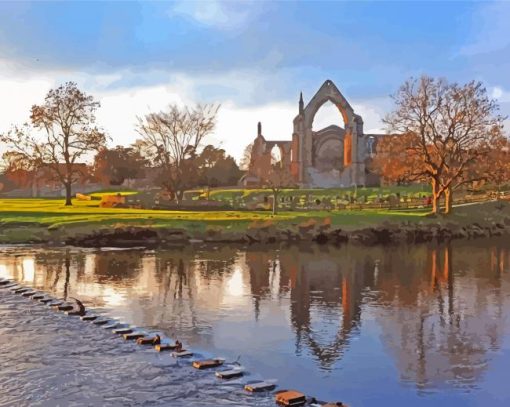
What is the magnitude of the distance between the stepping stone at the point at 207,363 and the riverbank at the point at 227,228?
29.7 metres

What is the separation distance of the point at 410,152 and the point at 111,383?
48.3m

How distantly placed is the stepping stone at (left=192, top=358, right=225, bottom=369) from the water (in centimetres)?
52

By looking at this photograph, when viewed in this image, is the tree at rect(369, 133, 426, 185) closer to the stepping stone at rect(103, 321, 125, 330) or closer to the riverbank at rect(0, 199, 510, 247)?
the riverbank at rect(0, 199, 510, 247)

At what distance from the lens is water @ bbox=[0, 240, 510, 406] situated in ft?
44.0

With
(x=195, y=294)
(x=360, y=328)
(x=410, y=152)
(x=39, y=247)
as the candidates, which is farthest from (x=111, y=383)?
(x=410, y=152)

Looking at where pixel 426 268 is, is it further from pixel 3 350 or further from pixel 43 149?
pixel 43 149

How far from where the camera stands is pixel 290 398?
1222 centimetres

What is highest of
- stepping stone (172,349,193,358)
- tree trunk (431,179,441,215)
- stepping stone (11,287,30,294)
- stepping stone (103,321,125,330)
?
tree trunk (431,179,441,215)

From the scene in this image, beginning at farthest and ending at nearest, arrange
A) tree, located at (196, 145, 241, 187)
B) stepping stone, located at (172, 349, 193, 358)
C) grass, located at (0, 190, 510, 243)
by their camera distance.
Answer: tree, located at (196, 145, 241, 187) < grass, located at (0, 190, 510, 243) < stepping stone, located at (172, 349, 193, 358)

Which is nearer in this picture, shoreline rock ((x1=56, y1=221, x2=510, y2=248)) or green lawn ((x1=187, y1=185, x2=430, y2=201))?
shoreline rock ((x1=56, y1=221, x2=510, y2=248))

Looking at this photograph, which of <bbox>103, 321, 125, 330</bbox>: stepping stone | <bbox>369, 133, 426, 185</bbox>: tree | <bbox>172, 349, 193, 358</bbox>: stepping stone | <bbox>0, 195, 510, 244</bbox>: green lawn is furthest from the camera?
<bbox>369, 133, 426, 185</bbox>: tree

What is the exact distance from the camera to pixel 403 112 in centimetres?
5850

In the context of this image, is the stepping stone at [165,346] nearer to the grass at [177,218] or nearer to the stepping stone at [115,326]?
the stepping stone at [115,326]

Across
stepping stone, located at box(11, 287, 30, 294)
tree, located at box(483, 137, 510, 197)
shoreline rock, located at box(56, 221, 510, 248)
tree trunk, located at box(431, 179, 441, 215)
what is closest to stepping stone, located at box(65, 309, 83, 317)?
stepping stone, located at box(11, 287, 30, 294)
